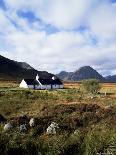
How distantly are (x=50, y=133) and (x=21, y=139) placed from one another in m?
7.76

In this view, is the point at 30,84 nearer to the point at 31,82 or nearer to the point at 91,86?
the point at 31,82

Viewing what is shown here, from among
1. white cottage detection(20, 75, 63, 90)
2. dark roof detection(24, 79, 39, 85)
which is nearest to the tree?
white cottage detection(20, 75, 63, 90)

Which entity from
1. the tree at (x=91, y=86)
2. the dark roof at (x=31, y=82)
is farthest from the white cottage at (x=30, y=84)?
the tree at (x=91, y=86)

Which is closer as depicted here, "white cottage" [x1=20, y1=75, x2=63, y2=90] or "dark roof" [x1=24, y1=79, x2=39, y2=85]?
"white cottage" [x1=20, y1=75, x2=63, y2=90]

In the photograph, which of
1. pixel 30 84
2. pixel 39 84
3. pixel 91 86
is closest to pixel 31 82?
pixel 30 84

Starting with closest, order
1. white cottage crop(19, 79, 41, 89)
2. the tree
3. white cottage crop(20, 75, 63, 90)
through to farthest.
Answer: the tree, white cottage crop(19, 79, 41, 89), white cottage crop(20, 75, 63, 90)

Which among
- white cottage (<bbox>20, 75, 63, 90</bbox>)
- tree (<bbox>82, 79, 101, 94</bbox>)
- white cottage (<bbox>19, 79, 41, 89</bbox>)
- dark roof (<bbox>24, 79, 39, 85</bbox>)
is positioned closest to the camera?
tree (<bbox>82, 79, 101, 94</bbox>)

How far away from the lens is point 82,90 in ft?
353

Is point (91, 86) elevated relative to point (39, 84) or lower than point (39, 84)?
lower

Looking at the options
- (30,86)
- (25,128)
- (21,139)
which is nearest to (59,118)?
(25,128)

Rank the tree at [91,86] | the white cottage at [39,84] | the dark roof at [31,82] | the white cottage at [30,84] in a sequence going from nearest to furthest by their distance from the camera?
the tree at [91,86], the white cottage at [30,84], the white cottage at [39,84], the dark roof at [31,82]

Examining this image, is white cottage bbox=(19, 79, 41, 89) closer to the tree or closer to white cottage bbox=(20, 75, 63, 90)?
white cottage bbox=(20, 75, 63, 90)

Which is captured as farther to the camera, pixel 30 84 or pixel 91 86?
pixel 30 84

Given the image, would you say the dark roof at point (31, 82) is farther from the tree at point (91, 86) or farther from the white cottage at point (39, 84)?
the tree at point (91, 86)
